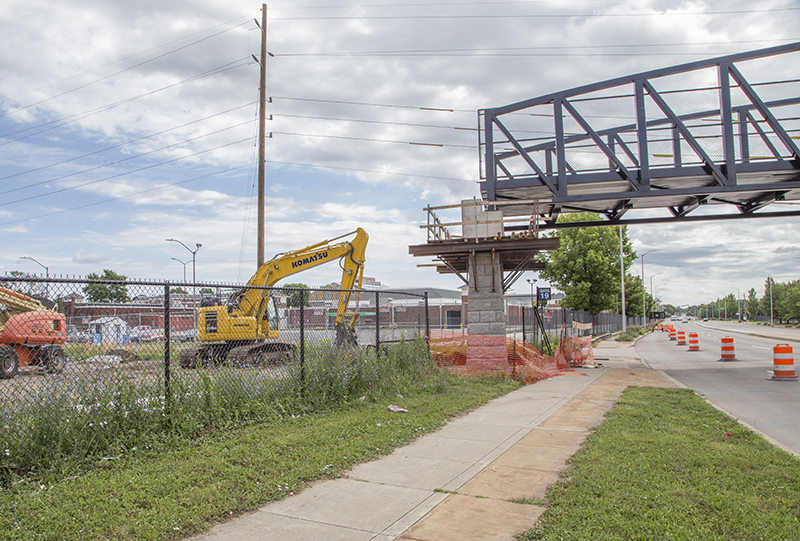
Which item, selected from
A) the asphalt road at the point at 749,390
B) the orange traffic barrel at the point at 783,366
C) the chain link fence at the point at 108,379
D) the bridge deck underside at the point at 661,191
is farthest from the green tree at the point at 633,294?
the chain link fence at the point at 108,379

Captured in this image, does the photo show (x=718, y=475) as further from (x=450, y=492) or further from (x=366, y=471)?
(x=366, y=471)

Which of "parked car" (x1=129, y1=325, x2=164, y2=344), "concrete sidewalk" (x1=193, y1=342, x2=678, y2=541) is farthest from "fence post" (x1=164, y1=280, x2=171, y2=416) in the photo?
"concrete sidewalk" (x1=193, y1=342, x2=678, y2=541)

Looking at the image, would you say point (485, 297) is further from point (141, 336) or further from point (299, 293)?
point (141, 336)

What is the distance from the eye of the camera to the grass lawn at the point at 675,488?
14.3 feet

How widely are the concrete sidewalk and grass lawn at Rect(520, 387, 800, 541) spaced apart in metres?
0.30

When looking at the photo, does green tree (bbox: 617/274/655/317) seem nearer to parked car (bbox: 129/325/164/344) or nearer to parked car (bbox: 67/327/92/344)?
parked car (bbox: 129/325/164/344)

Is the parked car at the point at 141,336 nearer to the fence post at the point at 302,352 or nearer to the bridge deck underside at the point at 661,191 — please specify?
the fence post at the point at 302,352

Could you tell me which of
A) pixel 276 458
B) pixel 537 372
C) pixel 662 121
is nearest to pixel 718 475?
pixel 276 458

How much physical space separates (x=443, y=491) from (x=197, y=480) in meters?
2.34

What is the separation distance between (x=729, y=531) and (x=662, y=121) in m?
16.1

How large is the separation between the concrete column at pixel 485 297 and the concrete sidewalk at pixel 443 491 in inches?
264

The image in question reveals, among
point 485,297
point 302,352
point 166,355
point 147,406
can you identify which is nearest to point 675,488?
point 147,406

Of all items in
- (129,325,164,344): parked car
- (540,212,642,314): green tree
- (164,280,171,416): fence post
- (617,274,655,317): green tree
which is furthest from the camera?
(617,274,655,317): green tree

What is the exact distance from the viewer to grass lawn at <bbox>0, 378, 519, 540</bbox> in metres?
4.41
